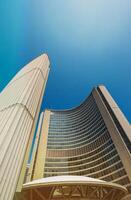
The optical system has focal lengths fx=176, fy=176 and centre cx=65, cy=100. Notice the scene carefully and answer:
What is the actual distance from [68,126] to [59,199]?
10357 cm

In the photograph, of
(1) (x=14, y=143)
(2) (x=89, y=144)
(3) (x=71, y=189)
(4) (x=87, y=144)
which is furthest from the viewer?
(4) (x=87, y=144)

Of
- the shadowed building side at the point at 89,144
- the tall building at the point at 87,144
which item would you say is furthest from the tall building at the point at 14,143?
the shadowed building side at the point at 89,144

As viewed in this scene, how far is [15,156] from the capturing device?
9422 mm

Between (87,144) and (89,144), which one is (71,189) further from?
(87,144)

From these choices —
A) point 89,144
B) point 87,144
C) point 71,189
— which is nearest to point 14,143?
point 71,189

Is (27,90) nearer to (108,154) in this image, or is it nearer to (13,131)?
(13,131)

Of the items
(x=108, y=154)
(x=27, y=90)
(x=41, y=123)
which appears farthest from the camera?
(x=41, y=123)

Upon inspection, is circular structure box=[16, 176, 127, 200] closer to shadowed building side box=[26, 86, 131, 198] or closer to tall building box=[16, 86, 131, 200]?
tall building box=[16, 86, 131, 200]

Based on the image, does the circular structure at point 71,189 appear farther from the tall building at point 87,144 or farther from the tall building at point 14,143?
the tall building at point 87,144

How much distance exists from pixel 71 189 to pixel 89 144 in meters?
82.0

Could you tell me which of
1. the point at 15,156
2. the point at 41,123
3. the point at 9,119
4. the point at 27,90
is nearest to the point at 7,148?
the point at 15,156

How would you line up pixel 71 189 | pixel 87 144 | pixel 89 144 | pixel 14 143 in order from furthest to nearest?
pixel 87 144, pixel 89 144, pixel 71 189, pixel 14 143

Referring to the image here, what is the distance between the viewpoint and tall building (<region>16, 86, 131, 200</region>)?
7138 centimetres

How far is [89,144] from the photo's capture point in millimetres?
98000
